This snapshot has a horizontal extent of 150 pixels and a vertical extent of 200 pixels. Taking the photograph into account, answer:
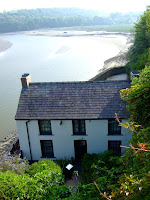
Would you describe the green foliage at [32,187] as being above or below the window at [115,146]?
above

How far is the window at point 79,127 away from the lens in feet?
49.6

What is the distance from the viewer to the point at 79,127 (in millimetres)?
15273

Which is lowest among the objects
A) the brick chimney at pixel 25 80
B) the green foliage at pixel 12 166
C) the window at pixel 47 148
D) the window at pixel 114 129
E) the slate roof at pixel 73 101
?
the window at pixel 47 148

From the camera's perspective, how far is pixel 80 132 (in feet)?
50.4

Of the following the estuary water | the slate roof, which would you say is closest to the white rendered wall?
the slate roof

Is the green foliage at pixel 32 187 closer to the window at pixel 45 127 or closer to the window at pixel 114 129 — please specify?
the window at pixel 45 127

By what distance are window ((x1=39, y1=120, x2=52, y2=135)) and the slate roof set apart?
53 cm

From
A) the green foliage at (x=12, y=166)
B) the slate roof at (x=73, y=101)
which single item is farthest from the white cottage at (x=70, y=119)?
the green foliage at (x=12, y=166)

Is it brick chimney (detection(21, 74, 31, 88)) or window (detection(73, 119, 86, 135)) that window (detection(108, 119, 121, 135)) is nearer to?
window (detection(73, 119, 86, 135))

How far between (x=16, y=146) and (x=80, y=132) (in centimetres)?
568

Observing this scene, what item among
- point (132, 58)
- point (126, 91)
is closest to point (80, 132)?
point (126, 91)

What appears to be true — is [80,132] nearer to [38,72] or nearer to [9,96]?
[9,96]

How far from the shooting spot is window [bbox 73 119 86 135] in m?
15.1

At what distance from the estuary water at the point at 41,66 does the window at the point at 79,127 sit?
11317mm
